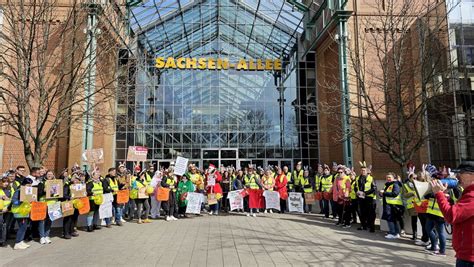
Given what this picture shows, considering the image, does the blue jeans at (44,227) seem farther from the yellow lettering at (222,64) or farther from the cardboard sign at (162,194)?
the yellow lettering at (222,64)

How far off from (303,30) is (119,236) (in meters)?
21.1

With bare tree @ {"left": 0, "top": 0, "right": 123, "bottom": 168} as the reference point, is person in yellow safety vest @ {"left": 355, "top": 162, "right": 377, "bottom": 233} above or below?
below

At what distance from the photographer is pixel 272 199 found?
14422 millimetres

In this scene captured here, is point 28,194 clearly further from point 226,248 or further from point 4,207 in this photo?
point 226,248

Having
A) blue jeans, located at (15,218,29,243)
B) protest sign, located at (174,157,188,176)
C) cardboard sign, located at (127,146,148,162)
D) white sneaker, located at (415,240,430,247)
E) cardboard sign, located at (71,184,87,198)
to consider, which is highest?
cardboard sign, located at (127,146,148,162)

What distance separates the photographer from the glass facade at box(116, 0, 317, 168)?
25047 mm

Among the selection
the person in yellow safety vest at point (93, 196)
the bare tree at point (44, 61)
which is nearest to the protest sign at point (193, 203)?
the person in yellow safety vest at point (93, 196)

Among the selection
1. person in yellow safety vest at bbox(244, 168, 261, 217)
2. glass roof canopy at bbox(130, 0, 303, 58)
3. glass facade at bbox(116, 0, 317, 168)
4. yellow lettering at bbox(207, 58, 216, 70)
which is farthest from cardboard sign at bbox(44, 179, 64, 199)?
glass roof canopy at bbox(130, 0, 303, 58)

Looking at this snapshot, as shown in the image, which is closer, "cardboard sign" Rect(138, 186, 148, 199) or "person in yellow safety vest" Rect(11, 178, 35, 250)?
"person in yellow safety vest" Rect(11, 178, 35, 250)

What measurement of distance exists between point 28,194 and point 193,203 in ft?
20.0

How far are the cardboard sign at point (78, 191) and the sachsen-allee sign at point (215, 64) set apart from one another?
1637 centimetres

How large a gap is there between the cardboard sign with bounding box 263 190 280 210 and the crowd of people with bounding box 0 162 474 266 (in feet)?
0.83

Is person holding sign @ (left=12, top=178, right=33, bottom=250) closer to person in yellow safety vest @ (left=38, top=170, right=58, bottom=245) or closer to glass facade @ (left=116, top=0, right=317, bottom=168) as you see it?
person in yellow safety vest @ (left=38, top=170, right=58, bottom=245)

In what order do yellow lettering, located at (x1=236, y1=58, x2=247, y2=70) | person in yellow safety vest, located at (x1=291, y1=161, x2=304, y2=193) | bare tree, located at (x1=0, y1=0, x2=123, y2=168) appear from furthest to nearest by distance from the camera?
yellow lettering, located at (x1=236, y1=58, x2=247, y2=70)
person in yellow safety vest, located at (x1=291, y1=161, x2=304, y2=193)
bare tree, located at (x1=0, y1=0, x2=123, y2=168)
